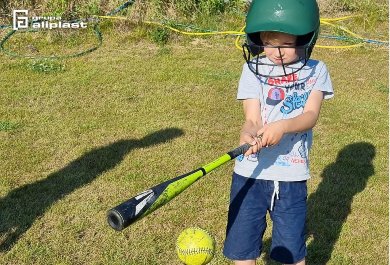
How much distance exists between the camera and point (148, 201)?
2436 millimetres

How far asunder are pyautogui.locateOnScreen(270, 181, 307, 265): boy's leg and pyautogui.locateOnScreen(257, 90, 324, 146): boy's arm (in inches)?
15.7

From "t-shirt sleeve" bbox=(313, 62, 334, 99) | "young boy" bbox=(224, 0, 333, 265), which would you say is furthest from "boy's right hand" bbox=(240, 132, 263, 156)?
"t-shirt sleeve" bbox=(313, 62, 334, 99)

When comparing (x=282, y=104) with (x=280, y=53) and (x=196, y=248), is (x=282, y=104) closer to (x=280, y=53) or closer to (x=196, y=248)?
(x=280, y=53)

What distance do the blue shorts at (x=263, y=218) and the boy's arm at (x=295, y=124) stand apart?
0.40 meters

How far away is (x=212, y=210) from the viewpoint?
4.93 meters

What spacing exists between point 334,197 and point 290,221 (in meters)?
2.09

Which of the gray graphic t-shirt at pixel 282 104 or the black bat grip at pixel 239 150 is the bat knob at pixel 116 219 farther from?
the gray graphic t-shirt at pixel 282 104

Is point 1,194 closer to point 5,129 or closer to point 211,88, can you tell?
point 5,129

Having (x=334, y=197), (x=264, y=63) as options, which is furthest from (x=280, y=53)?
(x=334, y=197)

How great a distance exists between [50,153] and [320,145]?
2984 mm

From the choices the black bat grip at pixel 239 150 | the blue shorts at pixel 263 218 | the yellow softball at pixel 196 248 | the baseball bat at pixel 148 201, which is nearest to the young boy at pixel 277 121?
the blue shorts at pixel 263 218

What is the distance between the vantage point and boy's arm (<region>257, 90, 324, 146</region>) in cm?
284

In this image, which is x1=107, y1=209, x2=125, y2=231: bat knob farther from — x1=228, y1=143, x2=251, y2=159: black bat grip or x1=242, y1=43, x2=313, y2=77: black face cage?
x1=242, y1=43, x2=313, y2=77: black face cage

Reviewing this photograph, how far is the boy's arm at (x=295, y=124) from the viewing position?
2.84 metres
